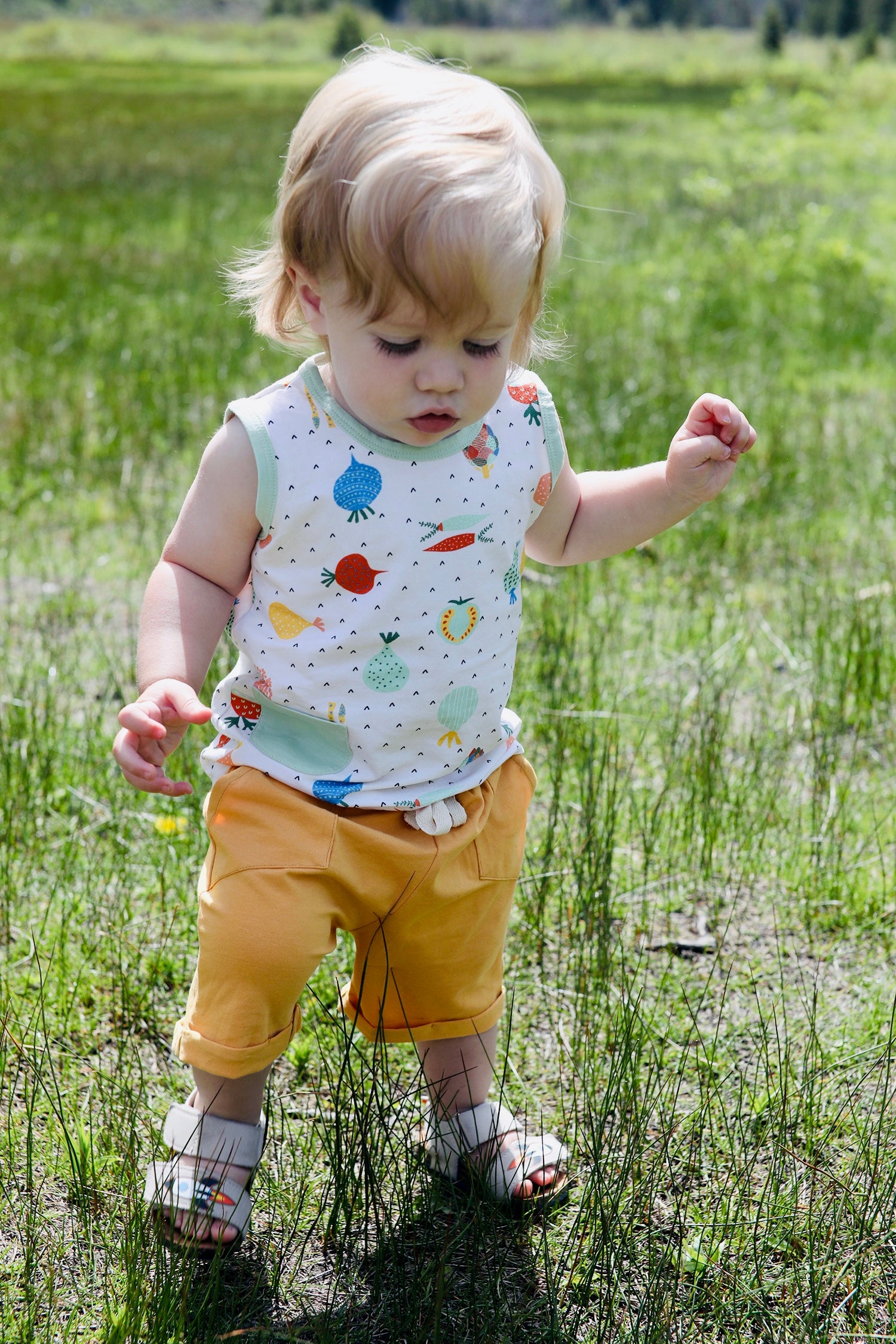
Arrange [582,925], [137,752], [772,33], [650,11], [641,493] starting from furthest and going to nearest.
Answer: [650,11], [772,33], [582,925], [641,493], [137,752]

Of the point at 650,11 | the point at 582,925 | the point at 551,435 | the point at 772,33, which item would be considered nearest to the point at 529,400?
the point at 551,435

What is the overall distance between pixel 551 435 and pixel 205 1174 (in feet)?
4.41

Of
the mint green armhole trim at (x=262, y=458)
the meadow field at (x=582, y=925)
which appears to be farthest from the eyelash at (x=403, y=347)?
the meadow field at (x=582, y=925)

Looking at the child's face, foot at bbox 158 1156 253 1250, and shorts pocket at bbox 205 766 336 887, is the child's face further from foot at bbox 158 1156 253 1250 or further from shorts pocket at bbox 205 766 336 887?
foot at bbox 158 1156 253 1250

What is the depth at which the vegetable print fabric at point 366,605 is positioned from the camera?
195 cm

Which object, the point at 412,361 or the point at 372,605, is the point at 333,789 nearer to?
the point at 372,605

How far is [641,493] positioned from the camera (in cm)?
228

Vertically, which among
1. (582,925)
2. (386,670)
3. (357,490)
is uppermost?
(357,490)

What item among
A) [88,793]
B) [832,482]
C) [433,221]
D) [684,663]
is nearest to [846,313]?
Answer: [832,482]

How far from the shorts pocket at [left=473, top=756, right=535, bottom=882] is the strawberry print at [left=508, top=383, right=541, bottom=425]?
23.7 inches

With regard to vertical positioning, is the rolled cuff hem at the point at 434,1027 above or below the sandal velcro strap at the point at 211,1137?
above

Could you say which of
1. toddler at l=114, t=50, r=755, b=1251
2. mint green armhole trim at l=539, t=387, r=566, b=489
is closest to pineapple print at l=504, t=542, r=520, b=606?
toddler at l=114, t=50, r=755, b=1251

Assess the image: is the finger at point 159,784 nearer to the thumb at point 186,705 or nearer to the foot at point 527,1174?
the thumb at point 186,705

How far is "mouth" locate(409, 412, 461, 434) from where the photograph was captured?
1896 mm
